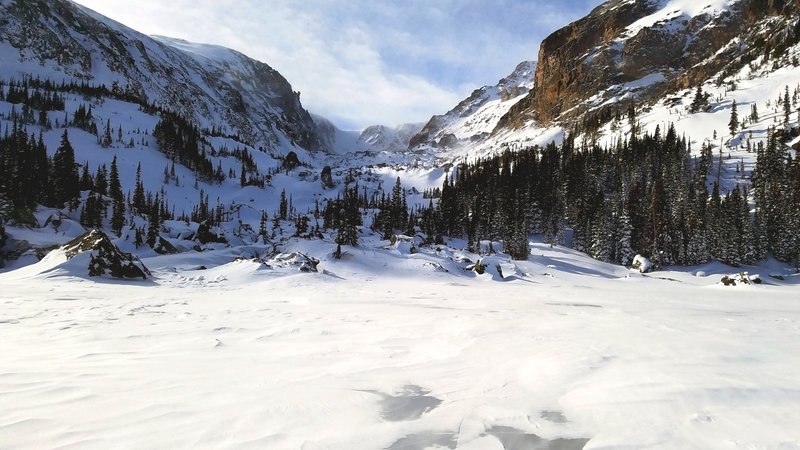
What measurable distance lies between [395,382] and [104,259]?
23.1 m

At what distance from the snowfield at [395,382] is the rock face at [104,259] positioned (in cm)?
1268

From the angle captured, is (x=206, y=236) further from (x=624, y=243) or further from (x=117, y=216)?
(x=624, y=243)

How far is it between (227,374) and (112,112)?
18354 cm

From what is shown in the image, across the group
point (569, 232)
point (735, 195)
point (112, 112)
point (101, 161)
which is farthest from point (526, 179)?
point (112, 112)

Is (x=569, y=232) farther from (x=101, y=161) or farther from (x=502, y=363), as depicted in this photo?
(x=101, y=161)

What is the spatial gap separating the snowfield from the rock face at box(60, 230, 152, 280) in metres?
12.7

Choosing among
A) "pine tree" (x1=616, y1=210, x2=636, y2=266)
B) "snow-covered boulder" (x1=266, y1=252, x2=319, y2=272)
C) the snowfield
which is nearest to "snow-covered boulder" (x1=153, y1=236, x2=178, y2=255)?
"snow-covered boulder" (x1=266, y1=252, x2=319, y2=272)

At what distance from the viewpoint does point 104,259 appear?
2188cm

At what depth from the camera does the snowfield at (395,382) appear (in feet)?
11.6

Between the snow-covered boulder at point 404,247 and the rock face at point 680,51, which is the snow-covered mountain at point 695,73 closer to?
the rock face at point 680,51

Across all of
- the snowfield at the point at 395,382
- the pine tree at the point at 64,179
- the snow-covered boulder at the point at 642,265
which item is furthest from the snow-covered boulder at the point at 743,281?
the pine tree at the point at 64,179

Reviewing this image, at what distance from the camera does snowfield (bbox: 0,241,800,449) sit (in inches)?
139

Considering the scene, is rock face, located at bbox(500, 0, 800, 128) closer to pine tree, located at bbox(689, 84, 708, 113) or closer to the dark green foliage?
pine tree, located at bbox(689, 84, 708, 113)

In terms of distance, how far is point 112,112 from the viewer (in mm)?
149500
